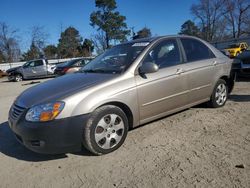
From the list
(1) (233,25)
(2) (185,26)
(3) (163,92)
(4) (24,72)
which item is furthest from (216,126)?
(2) (185,26)

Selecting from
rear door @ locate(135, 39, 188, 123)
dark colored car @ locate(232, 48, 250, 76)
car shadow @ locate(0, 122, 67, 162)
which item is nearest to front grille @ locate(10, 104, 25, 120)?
car shadow @ locate(0, 122, 67, 162)

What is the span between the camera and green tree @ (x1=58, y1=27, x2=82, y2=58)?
60.9m

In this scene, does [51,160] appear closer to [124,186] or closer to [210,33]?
[124,186]

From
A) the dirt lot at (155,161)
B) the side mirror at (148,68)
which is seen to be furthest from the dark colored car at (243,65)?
the side mirror at (148,68)

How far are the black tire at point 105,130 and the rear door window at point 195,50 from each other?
1892mm

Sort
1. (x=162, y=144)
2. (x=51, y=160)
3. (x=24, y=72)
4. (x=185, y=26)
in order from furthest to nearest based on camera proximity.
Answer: (x=185, y=26) < (x=24, y=72) < (x=162, y=144) < (x=51, y=160)

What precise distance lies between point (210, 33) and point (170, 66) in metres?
63.5

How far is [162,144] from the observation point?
3.87m

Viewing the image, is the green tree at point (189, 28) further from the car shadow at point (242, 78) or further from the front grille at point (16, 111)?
the front grille at point (16, 111)

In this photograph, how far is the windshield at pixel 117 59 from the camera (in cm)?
419

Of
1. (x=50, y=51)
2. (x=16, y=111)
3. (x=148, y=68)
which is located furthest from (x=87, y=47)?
(x=16, y=111)

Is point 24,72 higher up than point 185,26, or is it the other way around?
point 185,26

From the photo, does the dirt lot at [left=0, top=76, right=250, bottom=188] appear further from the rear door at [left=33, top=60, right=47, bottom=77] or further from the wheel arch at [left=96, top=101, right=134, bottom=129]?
the rear door at [left=33, top=60, right=47, bottom=77]

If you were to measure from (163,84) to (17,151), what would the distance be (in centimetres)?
249
